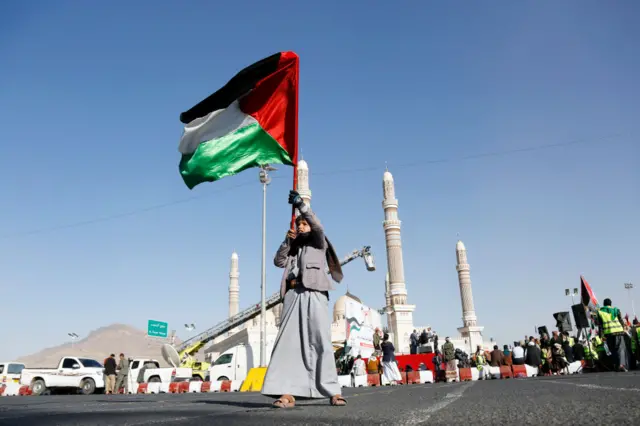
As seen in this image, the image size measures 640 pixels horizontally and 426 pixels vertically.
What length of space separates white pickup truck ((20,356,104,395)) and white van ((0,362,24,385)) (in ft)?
2.78

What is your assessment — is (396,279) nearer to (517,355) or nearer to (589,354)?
(517,355)

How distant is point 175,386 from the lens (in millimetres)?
15883

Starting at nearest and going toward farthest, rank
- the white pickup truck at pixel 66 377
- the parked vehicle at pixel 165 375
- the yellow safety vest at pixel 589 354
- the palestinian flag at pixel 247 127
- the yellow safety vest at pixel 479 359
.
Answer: the palestinian flag at pixel 247 127 → the yellow safety vest at pixel 589 354 → the yellow safety vest at pixel 479 359 → the white pickup truck at pixel 66 377 → the parked vehicle at pixel 165 375

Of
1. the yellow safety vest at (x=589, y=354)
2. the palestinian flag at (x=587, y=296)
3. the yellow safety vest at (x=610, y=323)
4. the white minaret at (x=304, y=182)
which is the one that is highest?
the white minaret at (x=304, y=182)

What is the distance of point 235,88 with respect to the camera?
656 centimetres

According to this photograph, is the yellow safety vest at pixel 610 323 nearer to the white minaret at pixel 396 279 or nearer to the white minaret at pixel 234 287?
the white minaret at pixel 396 279

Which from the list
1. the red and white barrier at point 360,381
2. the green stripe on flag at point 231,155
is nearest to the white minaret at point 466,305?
the red and white barrier at point 360,381

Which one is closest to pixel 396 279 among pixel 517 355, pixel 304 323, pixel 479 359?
pixel 479 359

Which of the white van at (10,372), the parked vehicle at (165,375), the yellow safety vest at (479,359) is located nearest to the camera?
the yellow safety vest at (479,359)

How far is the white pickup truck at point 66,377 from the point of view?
17.4 metres

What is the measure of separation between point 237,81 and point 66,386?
15930mm

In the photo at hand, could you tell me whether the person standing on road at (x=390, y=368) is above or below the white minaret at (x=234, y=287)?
below

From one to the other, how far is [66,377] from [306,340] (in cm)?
1719

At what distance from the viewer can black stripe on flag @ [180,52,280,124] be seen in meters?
6.27
